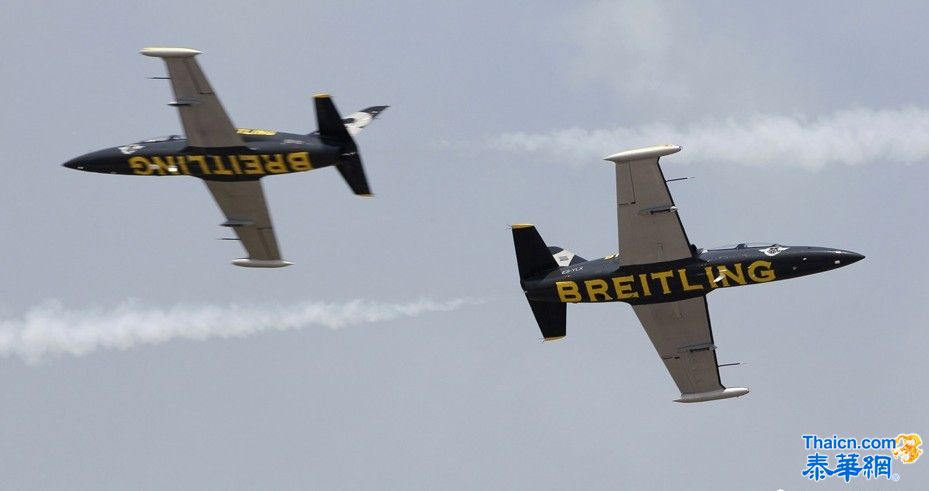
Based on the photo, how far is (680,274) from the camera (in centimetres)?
6631

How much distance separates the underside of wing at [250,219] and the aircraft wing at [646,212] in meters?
17.0

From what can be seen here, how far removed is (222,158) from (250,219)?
20.9 ft

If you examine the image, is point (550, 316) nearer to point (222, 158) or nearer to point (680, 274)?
point (680, 274)

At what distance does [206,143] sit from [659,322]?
1699cm

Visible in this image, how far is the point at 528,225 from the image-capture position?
221 ft

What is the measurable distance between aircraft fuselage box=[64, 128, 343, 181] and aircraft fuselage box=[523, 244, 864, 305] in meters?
8.91

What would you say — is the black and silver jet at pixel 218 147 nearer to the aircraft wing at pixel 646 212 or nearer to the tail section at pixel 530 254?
the tail section at pixel 530 254

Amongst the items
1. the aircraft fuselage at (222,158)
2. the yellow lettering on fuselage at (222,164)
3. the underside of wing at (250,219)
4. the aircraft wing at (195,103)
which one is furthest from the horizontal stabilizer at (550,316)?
the underside of wing at (250,219)

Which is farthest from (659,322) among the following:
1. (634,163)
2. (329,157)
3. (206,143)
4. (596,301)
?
(206,143)

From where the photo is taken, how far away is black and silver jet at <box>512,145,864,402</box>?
6438 centimetres

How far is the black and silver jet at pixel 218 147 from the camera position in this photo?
69.5 metres

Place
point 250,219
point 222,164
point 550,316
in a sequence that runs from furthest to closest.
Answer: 1. point 250,219
2. point 222,164
3. point 550,316

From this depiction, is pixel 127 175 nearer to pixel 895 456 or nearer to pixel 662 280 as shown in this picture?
pixel 662 280

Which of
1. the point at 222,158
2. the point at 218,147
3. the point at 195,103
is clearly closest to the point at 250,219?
the point at 222,158
